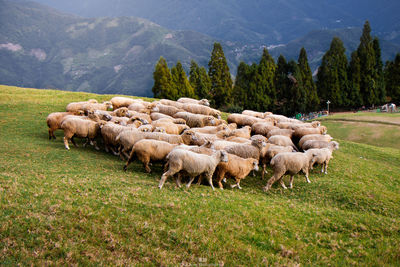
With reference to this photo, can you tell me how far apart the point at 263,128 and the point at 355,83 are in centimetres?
4935

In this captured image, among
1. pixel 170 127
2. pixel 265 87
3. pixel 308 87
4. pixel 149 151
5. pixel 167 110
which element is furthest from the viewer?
pixel 308 87

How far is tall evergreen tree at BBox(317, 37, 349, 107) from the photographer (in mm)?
57719

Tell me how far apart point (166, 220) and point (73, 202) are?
2.70 meters

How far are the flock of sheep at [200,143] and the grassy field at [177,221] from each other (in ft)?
2.76

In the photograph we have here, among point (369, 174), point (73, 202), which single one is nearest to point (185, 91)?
point (369, 174)

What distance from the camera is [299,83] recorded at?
56.8m

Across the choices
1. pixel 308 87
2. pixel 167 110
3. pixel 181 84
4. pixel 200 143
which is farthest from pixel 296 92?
pixel 200 143

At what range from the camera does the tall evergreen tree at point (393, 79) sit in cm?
5919

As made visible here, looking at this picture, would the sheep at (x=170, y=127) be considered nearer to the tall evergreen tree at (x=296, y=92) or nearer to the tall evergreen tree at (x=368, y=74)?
the tall evergreen tree at (x=296, y=92)

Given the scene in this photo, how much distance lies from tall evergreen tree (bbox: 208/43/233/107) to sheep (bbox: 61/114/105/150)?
41.8 m

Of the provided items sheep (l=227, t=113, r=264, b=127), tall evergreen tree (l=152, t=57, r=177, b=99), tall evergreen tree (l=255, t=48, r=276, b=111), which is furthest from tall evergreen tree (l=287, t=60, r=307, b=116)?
sheep (l=227, t=113, r=264, b=127)

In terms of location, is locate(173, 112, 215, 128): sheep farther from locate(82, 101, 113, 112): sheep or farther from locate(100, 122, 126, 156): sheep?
locate(82, 101, 113, 112): sheep

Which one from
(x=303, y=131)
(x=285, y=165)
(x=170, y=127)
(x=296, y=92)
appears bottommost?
(x=285, y=165)

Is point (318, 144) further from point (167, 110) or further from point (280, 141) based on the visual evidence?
point (167, 110)
